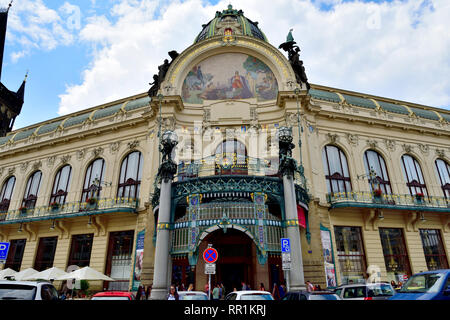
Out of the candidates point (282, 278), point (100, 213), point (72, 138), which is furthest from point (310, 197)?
point (72, 138)

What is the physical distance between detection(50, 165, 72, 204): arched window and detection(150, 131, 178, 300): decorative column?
13891 millimetres

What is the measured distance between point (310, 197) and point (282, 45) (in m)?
13.1

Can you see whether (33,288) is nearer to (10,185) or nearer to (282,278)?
(282,278)

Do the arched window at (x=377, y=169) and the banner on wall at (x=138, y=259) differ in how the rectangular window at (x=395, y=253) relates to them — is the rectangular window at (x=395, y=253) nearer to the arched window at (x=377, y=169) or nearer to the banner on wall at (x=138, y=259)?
the arched window at (x=377, y=169)

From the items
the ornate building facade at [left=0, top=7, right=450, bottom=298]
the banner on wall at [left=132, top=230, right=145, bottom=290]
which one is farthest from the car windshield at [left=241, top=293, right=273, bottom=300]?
the banner on wall at [left=132, top=230, right=145, bottom=290]

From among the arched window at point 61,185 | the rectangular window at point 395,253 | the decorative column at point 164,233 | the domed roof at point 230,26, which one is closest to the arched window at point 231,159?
the decorative column at point 164,233

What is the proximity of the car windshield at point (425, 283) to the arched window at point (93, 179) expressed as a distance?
838 inches

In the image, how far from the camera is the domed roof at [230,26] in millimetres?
25875

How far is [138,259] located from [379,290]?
1357 cm

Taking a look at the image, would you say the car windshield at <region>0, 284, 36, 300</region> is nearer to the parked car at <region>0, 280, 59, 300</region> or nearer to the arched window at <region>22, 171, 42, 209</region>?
the parked car at <region>0, 280, 59, 300</region>

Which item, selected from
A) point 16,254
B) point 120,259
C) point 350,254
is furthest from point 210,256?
point 16,254

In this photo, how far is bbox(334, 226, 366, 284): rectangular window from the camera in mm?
18312

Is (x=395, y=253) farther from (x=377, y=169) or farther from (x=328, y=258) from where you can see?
(x=377, y=169)

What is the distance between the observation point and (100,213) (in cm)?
2034
